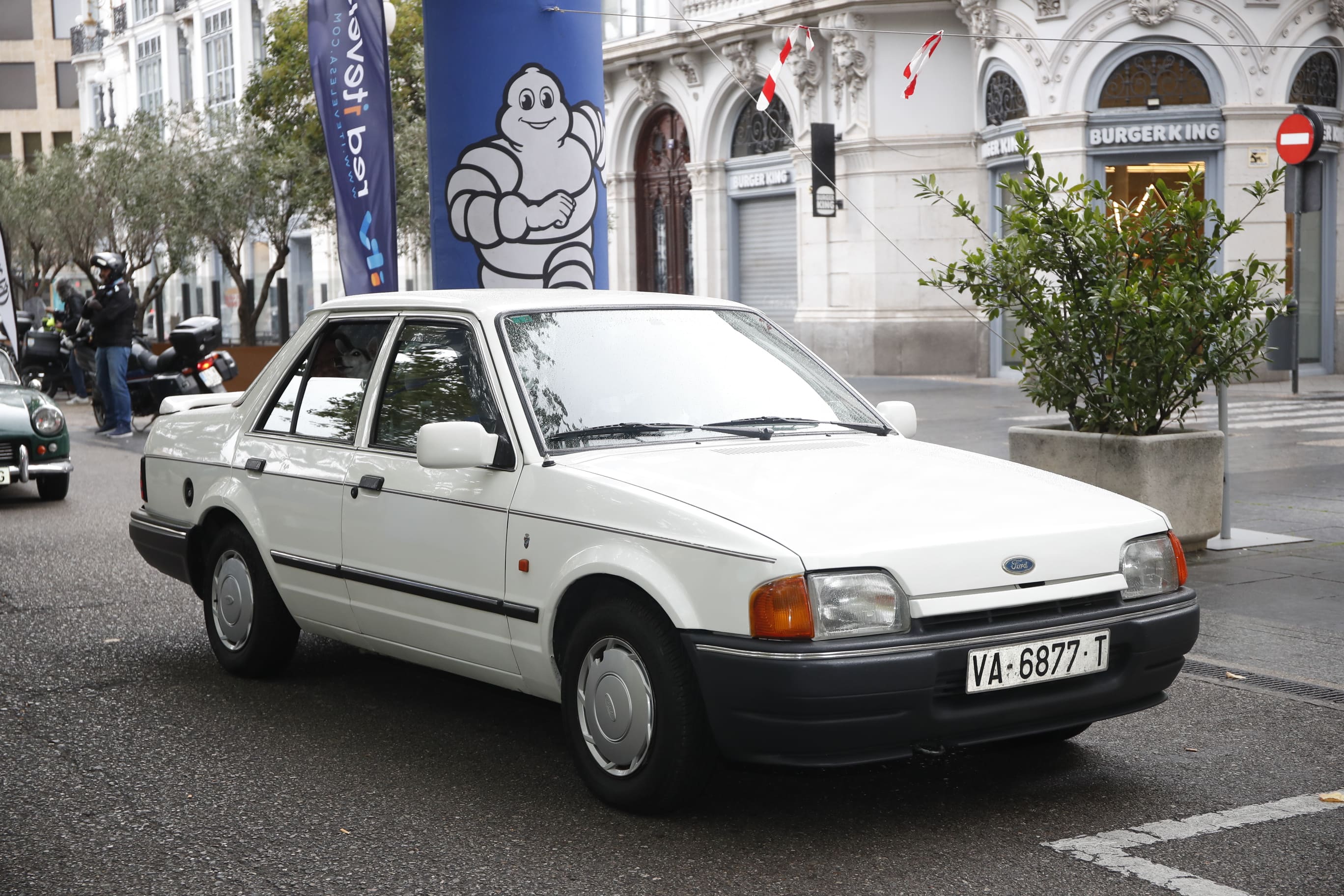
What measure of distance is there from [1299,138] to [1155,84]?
317 centimetres

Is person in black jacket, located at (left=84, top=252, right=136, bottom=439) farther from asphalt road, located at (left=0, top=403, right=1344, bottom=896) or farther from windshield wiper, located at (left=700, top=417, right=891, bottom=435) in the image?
windshield wiper, located at (left=700, top=417, right=891, bottom=435)

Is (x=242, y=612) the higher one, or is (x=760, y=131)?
(x=760, y=131)

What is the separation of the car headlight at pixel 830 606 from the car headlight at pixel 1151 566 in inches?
33.0

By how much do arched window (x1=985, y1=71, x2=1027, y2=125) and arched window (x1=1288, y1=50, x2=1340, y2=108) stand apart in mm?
3967

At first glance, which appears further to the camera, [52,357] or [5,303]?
[52,357]

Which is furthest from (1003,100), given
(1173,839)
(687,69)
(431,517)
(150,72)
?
(150,72)

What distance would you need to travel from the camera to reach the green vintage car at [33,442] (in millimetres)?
12336

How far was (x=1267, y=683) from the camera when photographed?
6.18 m

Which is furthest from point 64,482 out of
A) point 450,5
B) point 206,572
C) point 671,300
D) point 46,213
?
point 46,213

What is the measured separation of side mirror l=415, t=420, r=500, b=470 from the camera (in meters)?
4.86

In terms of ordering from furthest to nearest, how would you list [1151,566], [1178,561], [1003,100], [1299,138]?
1. [1003,100]
2. [1299,138]
3. [1178,561]
4. [1151,566]

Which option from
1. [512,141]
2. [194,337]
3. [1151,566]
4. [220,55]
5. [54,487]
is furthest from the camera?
[220,55]

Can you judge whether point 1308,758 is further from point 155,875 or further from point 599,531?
point 155,875

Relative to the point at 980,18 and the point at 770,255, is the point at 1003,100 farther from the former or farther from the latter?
the point at 770,255
